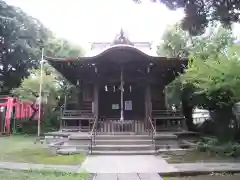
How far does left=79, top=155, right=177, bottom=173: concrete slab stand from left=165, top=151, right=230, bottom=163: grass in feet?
1.74

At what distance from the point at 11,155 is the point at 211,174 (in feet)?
27.0

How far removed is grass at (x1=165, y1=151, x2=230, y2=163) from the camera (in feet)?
37.9

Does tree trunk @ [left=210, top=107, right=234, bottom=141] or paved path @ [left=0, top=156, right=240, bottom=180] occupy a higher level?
tree trunk @ [left=210, top=107, right=234, bottom=141]

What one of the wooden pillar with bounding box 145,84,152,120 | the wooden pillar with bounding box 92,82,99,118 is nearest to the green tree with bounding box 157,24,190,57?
the wooden pillar with bounding box 145,84,152,120

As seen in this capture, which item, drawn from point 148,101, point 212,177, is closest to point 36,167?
point 212,177

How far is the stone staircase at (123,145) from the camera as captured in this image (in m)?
13.5

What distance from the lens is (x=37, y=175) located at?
8586 millimetres

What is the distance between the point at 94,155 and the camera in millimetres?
13250

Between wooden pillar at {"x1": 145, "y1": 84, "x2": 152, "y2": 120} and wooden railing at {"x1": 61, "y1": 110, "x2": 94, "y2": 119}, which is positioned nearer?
wooden railing at {"x1": 61, "y1": 110, "x2": 94, "y2": 119}

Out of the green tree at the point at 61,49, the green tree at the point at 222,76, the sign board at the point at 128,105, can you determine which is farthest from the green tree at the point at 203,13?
the green tree at the point at 61,49

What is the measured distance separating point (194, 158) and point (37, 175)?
248 inches

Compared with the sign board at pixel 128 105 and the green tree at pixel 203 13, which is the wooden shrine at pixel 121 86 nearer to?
the sign board at pixel 128 105

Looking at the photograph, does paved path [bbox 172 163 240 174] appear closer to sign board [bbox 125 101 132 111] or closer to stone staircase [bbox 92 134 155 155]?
stone staircase [bbox 92 134 155 155]

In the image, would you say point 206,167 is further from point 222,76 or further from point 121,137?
point 121,137
